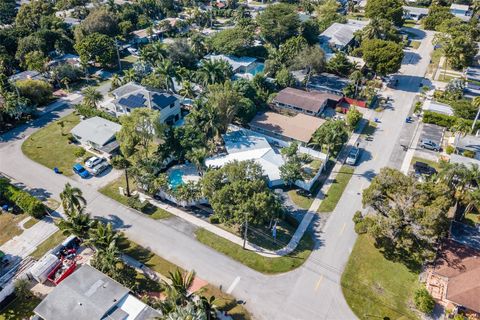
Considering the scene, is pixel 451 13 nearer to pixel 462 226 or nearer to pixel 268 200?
pixel 462 226

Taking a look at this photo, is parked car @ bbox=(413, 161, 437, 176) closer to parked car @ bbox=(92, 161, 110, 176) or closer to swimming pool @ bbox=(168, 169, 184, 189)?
swimming pool @ bbox=(168, 169, 184, 189)

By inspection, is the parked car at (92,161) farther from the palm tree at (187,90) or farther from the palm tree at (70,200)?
the palm tree at (187,90)

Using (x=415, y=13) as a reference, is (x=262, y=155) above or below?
below

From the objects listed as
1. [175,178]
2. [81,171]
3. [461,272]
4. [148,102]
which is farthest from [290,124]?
[81,171]

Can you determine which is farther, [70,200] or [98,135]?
[98,135]

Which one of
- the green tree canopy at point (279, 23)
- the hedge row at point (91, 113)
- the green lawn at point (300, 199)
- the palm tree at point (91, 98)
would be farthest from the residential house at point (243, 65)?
the green lawn at point (300, 199)

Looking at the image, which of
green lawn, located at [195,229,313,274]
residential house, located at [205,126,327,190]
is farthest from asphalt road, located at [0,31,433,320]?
residential house, located at [205,126,327,190]

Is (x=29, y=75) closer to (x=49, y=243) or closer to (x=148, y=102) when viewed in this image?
(x=148, y=102)

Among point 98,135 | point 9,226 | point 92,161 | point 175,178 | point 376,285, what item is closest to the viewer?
point 376,285
